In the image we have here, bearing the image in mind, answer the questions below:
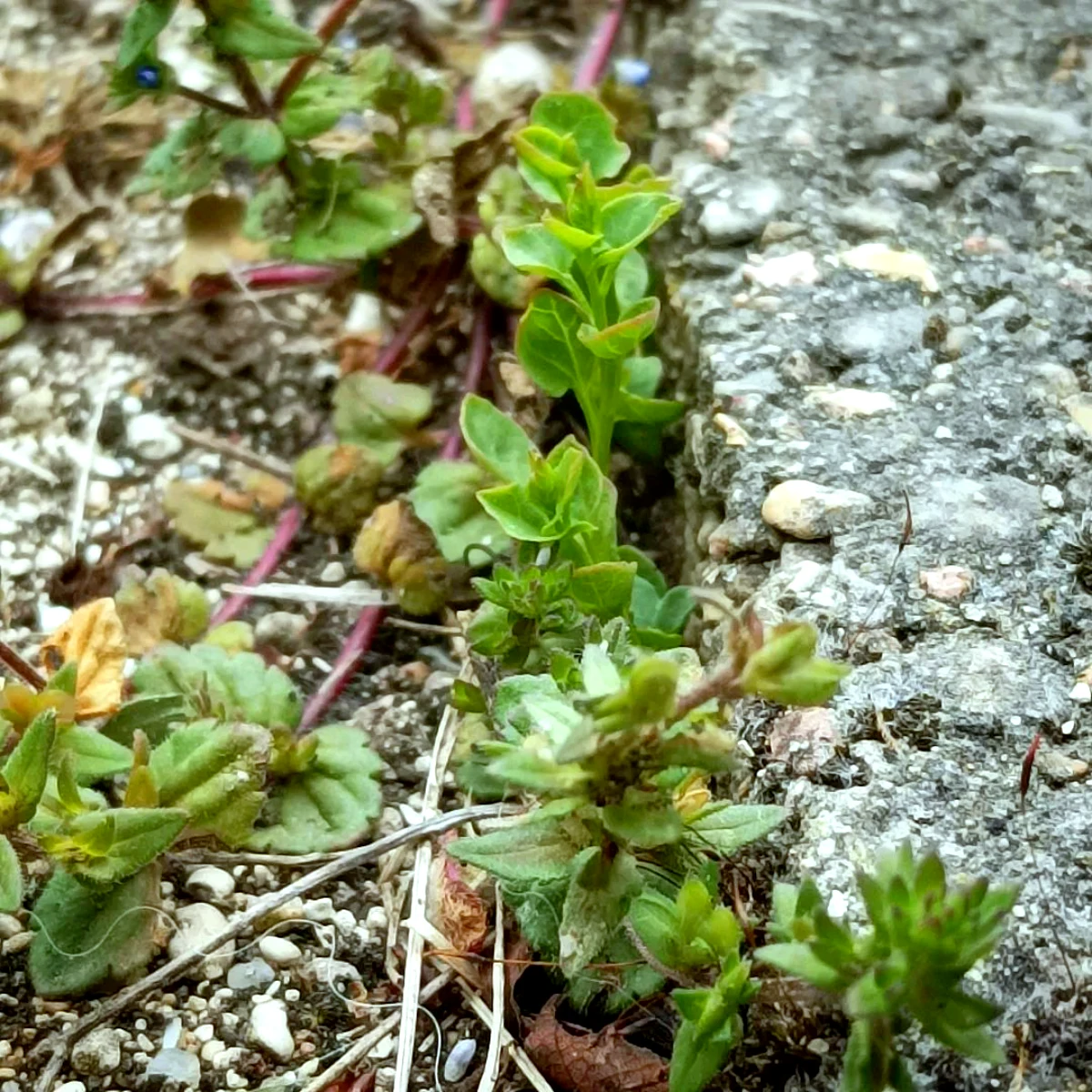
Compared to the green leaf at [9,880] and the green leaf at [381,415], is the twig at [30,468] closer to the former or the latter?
the green leaf at [381,415]

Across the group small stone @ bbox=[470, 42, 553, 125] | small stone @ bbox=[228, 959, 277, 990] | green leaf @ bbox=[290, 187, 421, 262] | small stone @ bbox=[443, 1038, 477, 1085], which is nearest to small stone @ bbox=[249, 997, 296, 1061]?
small stone @ bbox=[228, 959, 277, 990]

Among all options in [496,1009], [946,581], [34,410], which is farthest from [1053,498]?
[34,410]

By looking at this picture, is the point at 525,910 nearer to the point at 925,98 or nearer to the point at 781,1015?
the point at 781,1015

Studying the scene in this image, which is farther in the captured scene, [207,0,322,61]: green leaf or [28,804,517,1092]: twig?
[207,0,322,61]: green leaf

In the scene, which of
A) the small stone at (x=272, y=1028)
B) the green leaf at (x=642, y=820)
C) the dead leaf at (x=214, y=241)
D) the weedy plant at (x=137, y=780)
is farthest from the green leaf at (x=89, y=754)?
the dead leaf at (x=214, y=241)

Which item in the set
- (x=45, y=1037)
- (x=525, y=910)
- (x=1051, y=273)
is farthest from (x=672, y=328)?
(x=45, y=1037)

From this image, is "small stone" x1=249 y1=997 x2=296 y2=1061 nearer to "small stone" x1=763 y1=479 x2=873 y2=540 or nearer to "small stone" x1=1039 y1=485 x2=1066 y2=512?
"small stone" x1=763 y1=479 x2=873 y2=540

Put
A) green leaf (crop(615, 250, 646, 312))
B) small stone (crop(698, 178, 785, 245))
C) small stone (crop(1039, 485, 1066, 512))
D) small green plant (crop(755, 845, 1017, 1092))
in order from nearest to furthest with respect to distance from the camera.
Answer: small green plant (crop(755, 845, 1017, 1092)) < small stone (crop(1039, 485, 1066, 512)) < green leaf (crop(615, 250, 646, 312)) < small stone (crop(698, 178, 785, 245))
